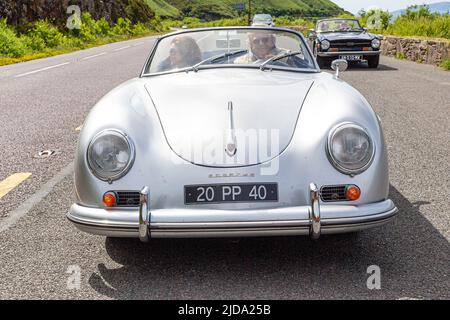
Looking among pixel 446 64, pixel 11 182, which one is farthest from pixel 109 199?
pixel 446 64

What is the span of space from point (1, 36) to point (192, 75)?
811 inches

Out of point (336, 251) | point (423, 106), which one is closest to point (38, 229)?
point (336, 251)

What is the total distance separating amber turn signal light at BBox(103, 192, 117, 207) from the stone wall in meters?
14.4

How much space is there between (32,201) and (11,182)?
2.19 ft

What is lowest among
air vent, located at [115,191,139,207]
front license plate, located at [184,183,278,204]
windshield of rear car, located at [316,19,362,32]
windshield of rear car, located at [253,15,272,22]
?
windshield of rear car, located at [253,15,272,22]

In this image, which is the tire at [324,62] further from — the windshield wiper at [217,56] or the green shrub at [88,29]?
the green shrub at [88,29]

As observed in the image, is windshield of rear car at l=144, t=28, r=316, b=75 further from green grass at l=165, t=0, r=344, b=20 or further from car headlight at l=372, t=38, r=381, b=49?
green grass at l=165, t=0, r=344, b=20

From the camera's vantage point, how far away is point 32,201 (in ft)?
15.0

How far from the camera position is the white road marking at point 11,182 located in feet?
16.0

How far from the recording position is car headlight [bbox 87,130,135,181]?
3.12m

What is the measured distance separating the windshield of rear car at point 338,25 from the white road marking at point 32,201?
1240 cm

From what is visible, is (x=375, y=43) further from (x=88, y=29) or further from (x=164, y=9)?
(x=164, y=9)

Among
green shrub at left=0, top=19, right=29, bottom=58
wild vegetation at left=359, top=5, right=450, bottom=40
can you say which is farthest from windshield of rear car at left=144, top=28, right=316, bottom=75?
green shrub at left=0, top=19, right=29, bottom=58

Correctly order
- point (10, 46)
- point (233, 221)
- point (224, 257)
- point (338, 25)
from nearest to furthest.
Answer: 1. point (233, 221)
2. point (224, 257)
3. point (338, 25)
4. point (10, 46)
